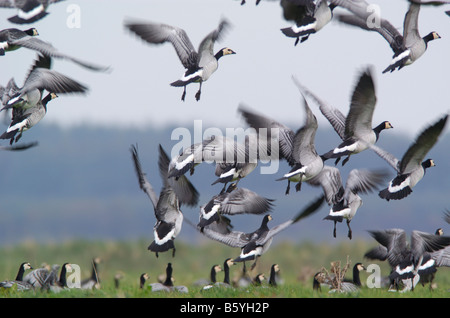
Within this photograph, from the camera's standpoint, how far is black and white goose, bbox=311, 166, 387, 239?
1155 centimetres

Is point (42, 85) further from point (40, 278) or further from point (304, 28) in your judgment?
point (304, 28)

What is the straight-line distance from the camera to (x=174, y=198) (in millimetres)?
10898

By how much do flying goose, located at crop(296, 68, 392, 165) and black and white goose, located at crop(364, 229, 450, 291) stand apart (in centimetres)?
155

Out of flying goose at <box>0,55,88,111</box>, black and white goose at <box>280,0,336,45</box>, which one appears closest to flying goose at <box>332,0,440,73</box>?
black and white goose at <box>280,0,336,45</box>

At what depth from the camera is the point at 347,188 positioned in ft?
39.9

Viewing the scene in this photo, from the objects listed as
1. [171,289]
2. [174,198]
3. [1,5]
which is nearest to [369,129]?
[174,198]

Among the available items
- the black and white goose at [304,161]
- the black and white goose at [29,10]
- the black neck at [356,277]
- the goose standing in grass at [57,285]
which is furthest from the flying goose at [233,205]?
the black and white goose at [29,10]

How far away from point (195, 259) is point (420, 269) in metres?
12.2

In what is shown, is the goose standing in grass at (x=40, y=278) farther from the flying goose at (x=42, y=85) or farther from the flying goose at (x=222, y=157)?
the flying goose at (x=42, y=85)

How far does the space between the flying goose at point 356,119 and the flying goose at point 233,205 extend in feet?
4.61

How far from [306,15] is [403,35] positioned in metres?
1.78

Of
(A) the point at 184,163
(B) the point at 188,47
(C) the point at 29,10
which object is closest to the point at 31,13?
(C) the point at 29,10

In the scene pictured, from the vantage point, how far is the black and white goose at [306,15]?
11.8 metres
